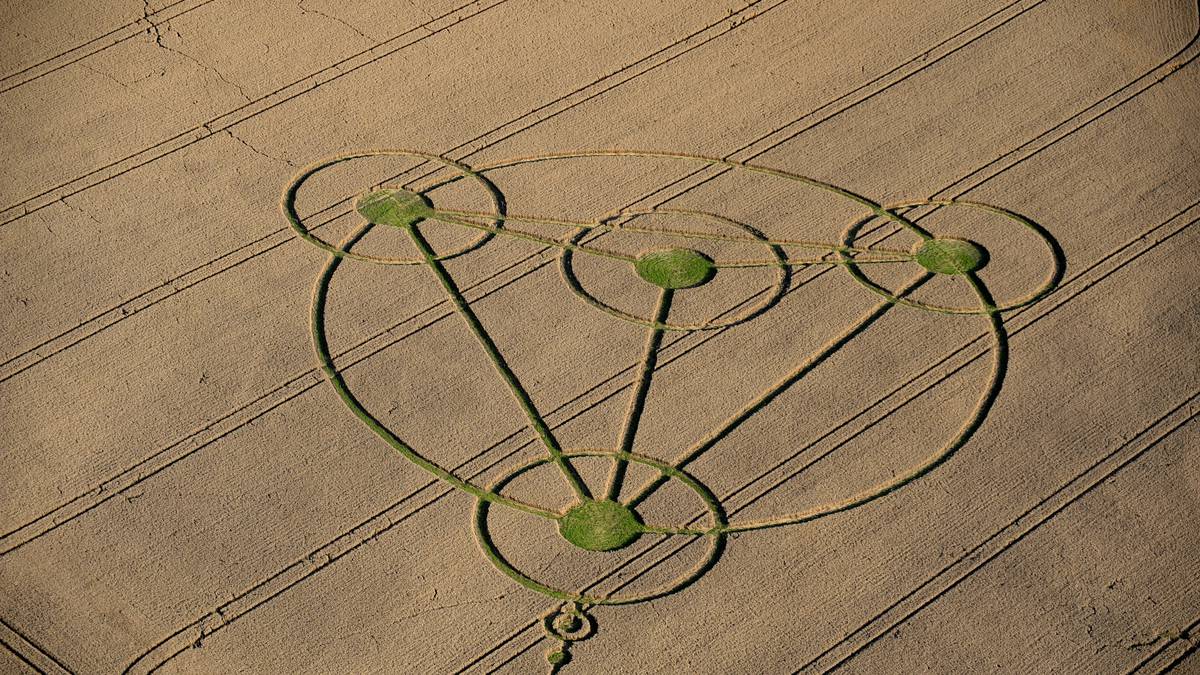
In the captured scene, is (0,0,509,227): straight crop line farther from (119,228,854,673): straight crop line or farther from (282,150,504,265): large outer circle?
(119,228,854,673): straight crop line

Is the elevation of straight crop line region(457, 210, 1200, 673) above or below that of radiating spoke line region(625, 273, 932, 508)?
below

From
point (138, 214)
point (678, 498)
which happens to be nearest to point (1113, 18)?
point (678, 498)

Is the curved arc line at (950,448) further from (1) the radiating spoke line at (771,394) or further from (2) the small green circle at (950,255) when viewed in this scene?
(1) the radiating spoke line at (771,394)

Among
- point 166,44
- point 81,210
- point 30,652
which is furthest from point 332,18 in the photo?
point 30,652

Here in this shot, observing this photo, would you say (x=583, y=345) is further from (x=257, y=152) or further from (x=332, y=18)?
(x=332, y=18)

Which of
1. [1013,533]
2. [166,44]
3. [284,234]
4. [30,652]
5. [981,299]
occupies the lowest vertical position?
[1013,533]

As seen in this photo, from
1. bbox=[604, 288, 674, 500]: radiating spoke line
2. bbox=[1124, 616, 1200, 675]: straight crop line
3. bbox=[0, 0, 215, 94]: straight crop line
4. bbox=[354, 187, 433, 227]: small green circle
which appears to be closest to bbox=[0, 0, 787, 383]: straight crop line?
bbox=[354, 187, 433, 227]: small green circle
